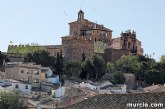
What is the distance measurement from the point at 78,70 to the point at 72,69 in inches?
31.3

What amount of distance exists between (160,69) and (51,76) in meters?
15.4

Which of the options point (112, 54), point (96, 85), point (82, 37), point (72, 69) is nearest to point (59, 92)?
point (96, 85)

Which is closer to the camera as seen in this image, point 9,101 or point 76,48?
point 9,101

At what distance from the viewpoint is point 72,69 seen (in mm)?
80375

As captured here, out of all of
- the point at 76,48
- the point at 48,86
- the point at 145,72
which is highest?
the point at 76,48

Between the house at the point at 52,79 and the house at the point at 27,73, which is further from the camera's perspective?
the house at the point at 52,79

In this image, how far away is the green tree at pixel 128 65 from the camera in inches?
3349

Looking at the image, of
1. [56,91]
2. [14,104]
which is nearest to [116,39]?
[56,91]

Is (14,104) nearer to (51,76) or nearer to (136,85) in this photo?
(51,76)

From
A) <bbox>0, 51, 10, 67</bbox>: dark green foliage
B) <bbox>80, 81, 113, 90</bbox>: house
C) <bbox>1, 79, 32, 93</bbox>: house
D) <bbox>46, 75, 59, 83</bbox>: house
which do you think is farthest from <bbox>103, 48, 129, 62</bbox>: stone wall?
<bbox>1, 79, 32, 93</bbox>: house

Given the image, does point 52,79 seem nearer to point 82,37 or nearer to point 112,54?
point 112,54

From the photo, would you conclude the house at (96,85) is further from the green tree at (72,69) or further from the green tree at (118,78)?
the green tree at (72,69)

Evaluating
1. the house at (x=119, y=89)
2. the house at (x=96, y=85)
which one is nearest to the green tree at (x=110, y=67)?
the house at (x=96, y=85)

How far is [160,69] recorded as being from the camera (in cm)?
8369
